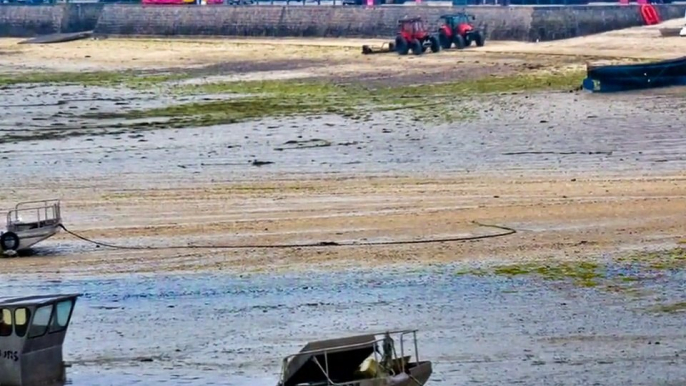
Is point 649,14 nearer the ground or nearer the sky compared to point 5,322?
nearer the ground

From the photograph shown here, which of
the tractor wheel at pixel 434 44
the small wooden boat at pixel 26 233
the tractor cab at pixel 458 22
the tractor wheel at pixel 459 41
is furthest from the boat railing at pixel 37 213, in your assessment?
the tractor cab at pixel 458 22

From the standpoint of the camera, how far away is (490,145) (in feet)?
88.8

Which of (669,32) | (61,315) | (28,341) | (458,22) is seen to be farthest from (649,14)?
(28,341)

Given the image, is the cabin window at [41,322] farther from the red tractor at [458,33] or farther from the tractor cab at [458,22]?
Answer: the tractor cab at [458,22]

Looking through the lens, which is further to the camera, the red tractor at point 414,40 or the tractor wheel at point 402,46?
the tractor wheel at point 402,46

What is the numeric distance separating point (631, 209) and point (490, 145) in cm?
699

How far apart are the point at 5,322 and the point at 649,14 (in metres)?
46.4

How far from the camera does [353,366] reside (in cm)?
1245

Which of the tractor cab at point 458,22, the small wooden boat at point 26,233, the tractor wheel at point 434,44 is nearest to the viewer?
the small wooden boat at point 26,233

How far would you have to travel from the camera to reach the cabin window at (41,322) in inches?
523

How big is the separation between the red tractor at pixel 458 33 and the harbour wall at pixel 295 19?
235 centimetres

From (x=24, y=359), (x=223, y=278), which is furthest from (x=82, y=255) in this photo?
(x=24, y=359)

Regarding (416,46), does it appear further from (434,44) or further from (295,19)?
(295,19)

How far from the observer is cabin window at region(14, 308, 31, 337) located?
43.2ft
